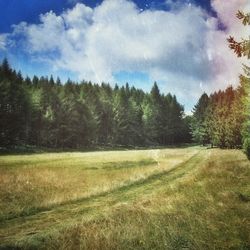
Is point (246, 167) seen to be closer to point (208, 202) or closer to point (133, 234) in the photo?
point (208, 202)

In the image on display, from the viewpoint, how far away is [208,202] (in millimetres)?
16203

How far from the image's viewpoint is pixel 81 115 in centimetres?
8938

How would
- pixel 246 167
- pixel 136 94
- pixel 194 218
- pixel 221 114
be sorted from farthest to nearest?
pixel 136 94
pixel 221 114
pixel 246 167
pixel 194 218

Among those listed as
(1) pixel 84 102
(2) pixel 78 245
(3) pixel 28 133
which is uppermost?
(1) pixel 84 102

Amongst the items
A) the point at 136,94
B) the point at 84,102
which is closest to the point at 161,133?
the point at 136,94

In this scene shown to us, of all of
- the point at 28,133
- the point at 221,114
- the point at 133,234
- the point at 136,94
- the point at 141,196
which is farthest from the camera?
the point at 136,94

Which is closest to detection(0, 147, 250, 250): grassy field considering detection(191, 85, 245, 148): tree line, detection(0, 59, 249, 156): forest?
detection(0, 59, 249, 156): forest

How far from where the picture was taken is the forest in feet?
225

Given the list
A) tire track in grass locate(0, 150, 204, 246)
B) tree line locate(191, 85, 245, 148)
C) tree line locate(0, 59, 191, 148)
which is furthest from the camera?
tree line locate(0, 59, 191, 148)

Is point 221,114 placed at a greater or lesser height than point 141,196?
greater

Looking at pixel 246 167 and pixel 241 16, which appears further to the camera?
pixel 246 167

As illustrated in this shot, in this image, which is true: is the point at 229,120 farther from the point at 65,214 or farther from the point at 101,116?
the point at 65,214

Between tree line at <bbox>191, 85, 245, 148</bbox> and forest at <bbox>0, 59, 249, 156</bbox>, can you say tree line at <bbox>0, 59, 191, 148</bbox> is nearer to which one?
forest at <bbox>0, 59, 249, 156</bbox>

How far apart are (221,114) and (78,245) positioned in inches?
2540
